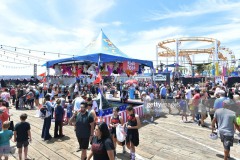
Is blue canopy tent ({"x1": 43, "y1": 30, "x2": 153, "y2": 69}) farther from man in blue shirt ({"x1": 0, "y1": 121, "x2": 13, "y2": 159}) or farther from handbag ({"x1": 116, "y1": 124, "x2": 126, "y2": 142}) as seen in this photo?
man in blue shirt ({"x1": 0, "y1": 121, "x2": 13, "y2": 159})

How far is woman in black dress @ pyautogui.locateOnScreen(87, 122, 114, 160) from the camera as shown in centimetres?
300

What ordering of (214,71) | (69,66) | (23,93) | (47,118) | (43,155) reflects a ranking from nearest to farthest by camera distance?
1. (43,155)
2. (47,118)
3. (69,66)
4. (23,93)
5. (214,71)

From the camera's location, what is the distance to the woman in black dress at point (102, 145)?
2998mm

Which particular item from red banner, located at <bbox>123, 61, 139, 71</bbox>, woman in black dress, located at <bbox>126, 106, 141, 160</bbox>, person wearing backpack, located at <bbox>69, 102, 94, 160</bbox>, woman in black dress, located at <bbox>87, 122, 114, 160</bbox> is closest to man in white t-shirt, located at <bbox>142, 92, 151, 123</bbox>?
red banner, located at <bbox>123, 61, 139, 71</bbox>

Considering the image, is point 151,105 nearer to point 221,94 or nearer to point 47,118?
point 221,94

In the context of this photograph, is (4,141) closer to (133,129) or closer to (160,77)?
(133,129)

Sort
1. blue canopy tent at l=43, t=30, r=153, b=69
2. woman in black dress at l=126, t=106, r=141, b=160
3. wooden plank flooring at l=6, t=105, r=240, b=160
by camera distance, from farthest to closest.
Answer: blue canopy tent at l=43, t=30, r=153, b=69 < wooden plank flooring at l=6, t=105, r=240, b=160 < woman in black dress at l=126, t=106, r=141, b=160

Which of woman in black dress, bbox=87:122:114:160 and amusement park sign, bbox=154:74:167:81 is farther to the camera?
amusement park sign, bbox=154:74:167:81

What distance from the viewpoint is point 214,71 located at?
114 ft

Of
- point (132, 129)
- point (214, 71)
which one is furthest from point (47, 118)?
point (214, 71)

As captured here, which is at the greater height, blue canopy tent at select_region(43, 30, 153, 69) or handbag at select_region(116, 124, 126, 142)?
blue canopy tent at select_region(43, 30, 153, 69)

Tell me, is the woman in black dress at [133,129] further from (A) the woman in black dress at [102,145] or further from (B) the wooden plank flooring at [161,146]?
(A) the woman in black dress at [102,145]

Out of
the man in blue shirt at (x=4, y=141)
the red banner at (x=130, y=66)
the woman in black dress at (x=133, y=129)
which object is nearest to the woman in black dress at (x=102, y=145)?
the woman in black dress at (x=133, y=129)

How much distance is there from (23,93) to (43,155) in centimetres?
1044
